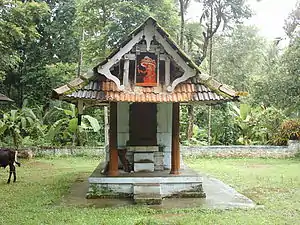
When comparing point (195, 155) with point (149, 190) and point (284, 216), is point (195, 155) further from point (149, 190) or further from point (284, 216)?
point (284, 216)

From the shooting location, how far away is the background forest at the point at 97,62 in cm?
1400

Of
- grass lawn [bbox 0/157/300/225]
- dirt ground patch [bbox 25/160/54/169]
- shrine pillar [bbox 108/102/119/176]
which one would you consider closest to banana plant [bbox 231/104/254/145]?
grass lawn [bbox 0/157/300/225]

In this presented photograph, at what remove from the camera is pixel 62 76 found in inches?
684

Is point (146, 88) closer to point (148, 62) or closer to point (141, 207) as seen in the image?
point (148, 62)

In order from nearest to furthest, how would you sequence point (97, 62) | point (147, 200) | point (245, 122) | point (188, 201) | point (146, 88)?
point (147, 200) < point (188, 201) < point (146, 88) < point (97, 62) < point (245, 122)

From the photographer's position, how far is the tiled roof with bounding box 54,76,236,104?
25.1ft

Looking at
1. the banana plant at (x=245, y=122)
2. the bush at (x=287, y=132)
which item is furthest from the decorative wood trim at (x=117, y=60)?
the banana plant at (x=245, y=122)

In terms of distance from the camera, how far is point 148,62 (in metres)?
8.04

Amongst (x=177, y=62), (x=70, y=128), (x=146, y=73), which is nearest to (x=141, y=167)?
(x=146, y=73)

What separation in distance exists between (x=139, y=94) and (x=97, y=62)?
29.0ft

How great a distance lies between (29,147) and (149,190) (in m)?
9.00

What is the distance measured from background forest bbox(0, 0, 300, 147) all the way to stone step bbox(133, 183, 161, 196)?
5.96m

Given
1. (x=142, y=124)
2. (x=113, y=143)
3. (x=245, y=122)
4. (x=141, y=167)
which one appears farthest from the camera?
(x=245, y=122)

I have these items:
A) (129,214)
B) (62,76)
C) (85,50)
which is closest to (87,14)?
(85,50)
